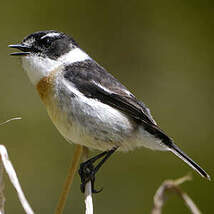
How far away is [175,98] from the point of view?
265 inches

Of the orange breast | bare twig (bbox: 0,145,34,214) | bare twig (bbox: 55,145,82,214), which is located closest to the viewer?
bare twig (bbox: 0,145,34,214)

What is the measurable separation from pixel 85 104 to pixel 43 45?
660 millimetres

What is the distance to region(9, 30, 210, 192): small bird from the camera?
12.7 feet

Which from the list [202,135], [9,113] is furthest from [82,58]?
[202,135]

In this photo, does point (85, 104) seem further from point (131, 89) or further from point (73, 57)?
point (131, 89)

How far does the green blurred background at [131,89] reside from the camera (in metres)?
5.84

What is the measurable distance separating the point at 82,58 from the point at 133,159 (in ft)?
7.07

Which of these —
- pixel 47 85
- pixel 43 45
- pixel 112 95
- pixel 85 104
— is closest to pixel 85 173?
pixel 85 104

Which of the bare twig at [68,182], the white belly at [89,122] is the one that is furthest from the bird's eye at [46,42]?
the bare twig at [68,182]

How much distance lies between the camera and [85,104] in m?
3.91

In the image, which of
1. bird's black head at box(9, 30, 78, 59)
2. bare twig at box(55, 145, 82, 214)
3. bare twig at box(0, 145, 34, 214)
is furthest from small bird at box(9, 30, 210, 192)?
bare twig at box(0, 145, 34, 214)

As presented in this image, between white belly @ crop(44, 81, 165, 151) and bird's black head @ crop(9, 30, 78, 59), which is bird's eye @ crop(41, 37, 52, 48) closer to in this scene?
bird's black head @ crop(9, 30, 78, 59)

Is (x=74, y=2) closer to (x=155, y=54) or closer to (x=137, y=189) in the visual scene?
(x=155, y=54)

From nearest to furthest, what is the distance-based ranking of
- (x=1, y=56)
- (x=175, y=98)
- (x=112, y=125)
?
(x=112, y=125), (x=1, y=56), (x=175, y=98)
